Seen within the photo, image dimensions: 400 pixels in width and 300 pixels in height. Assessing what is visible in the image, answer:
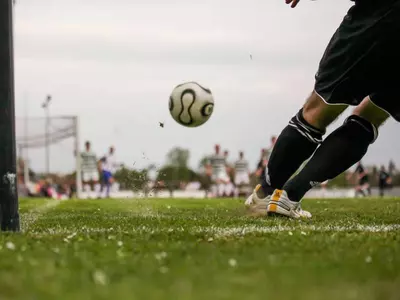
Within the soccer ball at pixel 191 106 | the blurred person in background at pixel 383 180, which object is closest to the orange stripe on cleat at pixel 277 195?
the soccer ball at pixel 191 106

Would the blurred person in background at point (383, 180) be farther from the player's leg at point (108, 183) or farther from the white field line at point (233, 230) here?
the white field line at point (233, 230)

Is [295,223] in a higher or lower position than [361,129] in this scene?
lower

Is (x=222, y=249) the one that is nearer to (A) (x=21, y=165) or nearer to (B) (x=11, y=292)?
(B) (x=11, y=292)

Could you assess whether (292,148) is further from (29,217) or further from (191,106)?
(29,217)

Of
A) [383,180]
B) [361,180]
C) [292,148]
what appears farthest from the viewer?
[383,180]

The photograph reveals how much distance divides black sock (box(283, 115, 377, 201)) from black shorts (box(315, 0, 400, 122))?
1.42 feet

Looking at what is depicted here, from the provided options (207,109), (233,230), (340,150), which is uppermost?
(207,109)

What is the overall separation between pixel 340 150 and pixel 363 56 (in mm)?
920

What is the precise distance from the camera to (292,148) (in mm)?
5859

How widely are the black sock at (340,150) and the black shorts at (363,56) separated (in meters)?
0.43

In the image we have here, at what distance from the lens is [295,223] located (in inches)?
207

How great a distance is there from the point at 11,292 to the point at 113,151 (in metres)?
21.4

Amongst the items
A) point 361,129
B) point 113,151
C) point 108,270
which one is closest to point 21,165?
point 113,151

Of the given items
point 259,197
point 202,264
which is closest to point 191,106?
point 259,197
